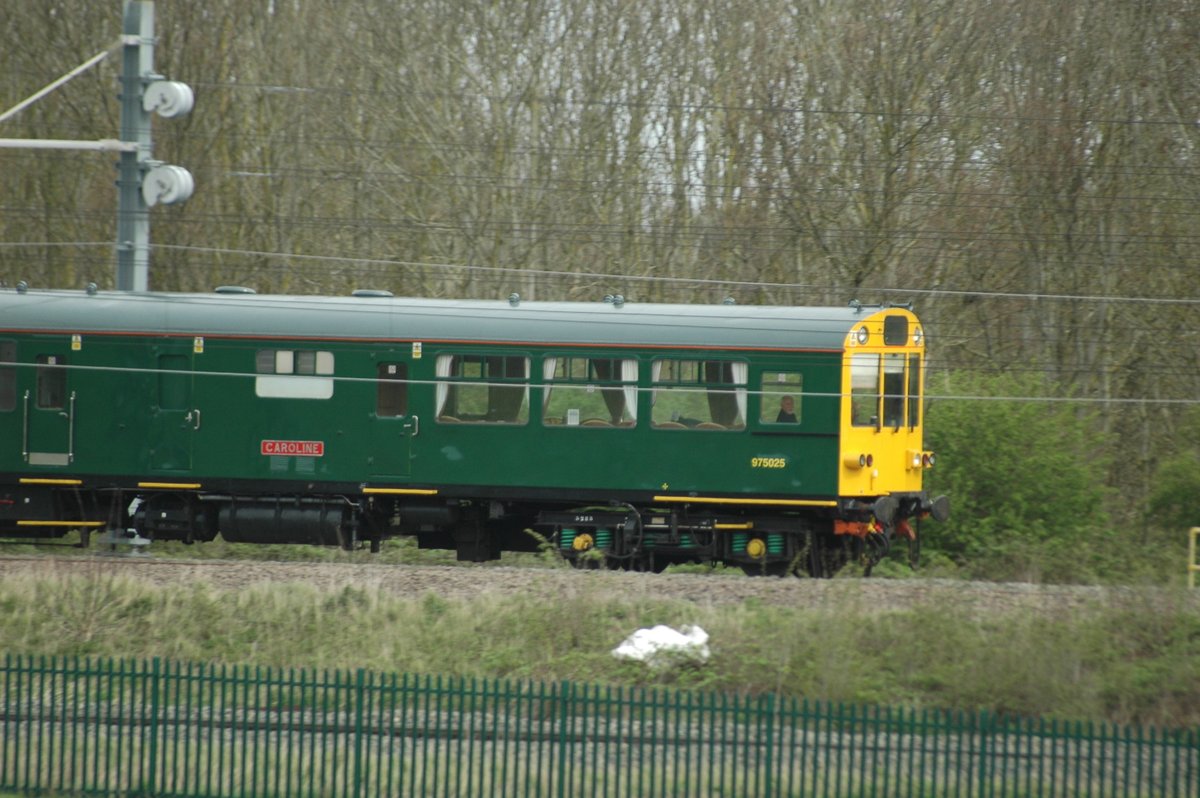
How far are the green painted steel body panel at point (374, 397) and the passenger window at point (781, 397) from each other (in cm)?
9

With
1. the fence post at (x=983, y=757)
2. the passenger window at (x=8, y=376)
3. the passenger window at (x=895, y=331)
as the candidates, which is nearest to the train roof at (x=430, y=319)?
the passenger window at (x=895, y=331)

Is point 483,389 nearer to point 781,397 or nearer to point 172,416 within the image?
point 781,397

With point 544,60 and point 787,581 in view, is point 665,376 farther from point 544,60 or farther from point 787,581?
point 544,60

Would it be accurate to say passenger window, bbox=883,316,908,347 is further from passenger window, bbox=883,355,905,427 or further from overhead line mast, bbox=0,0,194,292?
overhead line mast, bbox=0,0,194,292

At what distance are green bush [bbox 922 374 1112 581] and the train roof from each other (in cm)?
312

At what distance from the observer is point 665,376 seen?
17281 mm

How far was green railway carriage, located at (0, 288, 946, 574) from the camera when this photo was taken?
17.2 metres

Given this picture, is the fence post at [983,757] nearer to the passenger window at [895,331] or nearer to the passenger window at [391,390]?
the passenger window at [895,331]

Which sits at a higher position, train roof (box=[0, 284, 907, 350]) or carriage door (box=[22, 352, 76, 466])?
train roof (box=[0, 284, 907, 350])

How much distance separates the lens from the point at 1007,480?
19.6m

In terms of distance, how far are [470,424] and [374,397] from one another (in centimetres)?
137

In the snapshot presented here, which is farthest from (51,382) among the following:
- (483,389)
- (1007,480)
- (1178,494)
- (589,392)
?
(1178,494)

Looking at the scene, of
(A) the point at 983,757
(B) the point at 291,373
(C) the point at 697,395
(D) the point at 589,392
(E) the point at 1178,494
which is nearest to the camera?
(A) the point at 983,757

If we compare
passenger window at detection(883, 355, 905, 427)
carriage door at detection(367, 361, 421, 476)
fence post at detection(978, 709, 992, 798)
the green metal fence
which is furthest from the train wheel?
fence post at detection(978, 709, 992, 798)
